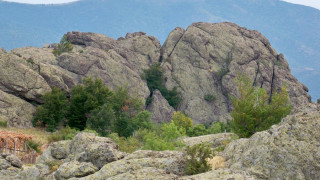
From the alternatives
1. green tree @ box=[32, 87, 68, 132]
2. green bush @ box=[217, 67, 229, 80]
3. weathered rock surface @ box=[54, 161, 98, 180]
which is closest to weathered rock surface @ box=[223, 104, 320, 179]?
weathered rock surface @ box=[54, 161, 98, 180]

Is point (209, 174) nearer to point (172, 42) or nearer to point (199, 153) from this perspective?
point (199, 153)

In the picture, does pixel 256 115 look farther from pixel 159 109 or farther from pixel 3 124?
pixel 159 109

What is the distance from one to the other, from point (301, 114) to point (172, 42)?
9243 centimetres

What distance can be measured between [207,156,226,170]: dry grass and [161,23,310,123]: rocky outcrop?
75.4 meters

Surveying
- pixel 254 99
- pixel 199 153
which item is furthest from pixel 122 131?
pixel 199 153

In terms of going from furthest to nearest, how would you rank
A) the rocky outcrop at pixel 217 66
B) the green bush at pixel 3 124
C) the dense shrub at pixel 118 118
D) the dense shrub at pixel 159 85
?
the rocky outcrop at pixel 217 66 → the dense shrub at pixel 159 85 → the dense shrub at pixel 118 118 → the green bush at pixel 3 124

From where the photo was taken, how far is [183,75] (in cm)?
9869

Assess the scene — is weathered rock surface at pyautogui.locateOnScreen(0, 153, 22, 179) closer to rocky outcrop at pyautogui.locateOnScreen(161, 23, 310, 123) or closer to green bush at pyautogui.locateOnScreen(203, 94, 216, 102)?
rocky outcrop at pyautogui.locateOnScreen(161, 23, 310, 123)

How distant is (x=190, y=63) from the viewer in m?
101

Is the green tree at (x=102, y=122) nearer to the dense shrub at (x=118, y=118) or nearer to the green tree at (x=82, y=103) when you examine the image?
the dense shrub at (x=118, y=118)

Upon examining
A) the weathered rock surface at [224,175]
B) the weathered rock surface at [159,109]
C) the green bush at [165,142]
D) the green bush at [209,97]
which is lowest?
the weathered rock surface at [159,109]

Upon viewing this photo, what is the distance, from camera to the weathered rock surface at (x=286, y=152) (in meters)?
12.6

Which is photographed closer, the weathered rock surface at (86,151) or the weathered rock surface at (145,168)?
the weathered rock surface at (145,168)

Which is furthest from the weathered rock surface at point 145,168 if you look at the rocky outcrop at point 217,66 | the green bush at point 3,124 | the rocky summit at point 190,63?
the rocky outcrop at point 217,66
